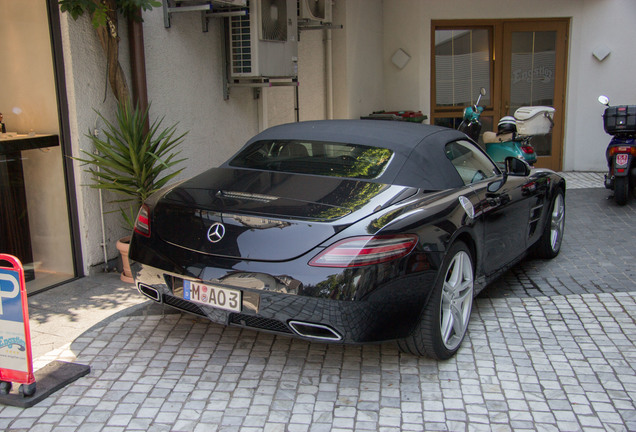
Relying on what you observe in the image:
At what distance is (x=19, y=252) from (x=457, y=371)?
12.5 feet

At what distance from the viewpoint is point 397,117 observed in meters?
10.1

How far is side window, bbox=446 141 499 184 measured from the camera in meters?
4.69

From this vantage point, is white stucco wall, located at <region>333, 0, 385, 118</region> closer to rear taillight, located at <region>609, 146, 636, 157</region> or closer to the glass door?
the glass door

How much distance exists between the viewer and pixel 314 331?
3584 mm

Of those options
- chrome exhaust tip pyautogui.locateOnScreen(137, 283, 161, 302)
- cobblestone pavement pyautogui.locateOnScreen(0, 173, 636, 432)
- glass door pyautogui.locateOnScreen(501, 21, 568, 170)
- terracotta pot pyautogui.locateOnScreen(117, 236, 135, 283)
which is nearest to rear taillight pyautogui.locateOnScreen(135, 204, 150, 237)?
chrome exhaust tip pyautogui.locateOnScreen(137, 283, 161, 302)

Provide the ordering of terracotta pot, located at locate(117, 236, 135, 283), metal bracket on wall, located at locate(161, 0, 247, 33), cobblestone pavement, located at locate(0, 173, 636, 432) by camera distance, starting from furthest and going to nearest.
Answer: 1. metal bracket on wall, located at locate(161, 0, 247, 33)
2. terracotta pot, located at locate(117, 236, 135, 283)
3. cobblestone pavement, located at locate(0, 173, 636, 432)

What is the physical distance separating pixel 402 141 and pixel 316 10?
16.1 feet

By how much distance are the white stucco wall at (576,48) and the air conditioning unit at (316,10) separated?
2.39 m

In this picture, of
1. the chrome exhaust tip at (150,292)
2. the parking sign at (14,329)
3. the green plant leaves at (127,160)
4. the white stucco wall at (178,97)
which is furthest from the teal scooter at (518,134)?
the parking sign at (14,329)

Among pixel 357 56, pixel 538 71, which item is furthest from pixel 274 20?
pixel 538 71

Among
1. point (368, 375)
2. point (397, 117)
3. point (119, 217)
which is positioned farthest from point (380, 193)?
point (397, 117)

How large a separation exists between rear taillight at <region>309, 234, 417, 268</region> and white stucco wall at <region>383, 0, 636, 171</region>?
26.3 feet

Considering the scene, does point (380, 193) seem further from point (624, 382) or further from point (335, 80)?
point (335, 80)

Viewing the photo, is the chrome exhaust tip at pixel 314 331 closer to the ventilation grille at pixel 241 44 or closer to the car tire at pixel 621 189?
the ventilation grille at pixel 241 44
